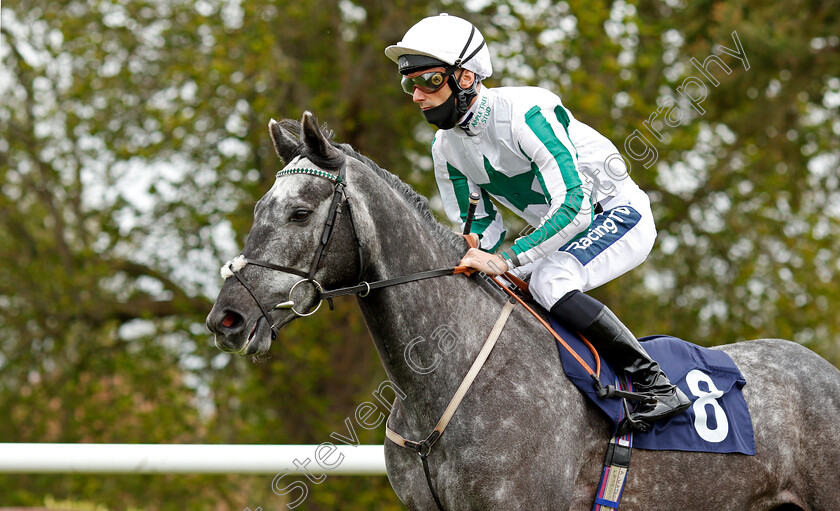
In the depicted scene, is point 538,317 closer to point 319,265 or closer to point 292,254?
point 319,265

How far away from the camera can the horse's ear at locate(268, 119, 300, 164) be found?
3.19m

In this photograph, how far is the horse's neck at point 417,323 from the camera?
3.11 meters

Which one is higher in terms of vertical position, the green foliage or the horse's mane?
the horse's mane

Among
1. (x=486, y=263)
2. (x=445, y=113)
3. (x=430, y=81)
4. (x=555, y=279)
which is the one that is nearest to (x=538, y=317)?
(x=555, y=279)

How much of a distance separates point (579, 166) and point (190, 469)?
114 inches

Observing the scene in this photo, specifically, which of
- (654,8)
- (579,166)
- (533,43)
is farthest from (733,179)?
(579,166)

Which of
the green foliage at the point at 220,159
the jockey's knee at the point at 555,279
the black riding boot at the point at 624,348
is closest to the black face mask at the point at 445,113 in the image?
the jockey's knee at the point at 555,279

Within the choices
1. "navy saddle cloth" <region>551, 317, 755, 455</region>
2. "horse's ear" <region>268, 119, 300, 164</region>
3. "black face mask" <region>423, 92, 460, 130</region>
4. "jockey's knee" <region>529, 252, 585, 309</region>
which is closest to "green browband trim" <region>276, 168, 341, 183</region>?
"horse's ear" <region>268, 119, 300, 164</region>

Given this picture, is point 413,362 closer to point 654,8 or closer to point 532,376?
point 532,376

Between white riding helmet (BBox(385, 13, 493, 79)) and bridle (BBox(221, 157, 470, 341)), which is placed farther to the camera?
white riding helmet (BBox(385, 13, 493, 79))

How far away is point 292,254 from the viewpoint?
2.91m

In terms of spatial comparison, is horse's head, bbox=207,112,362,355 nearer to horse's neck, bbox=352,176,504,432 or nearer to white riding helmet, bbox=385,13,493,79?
horse's neck, bbox=352,176,504,432

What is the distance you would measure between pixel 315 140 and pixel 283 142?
0.20 m

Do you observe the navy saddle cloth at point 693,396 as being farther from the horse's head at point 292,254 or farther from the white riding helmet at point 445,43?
the white riding helmet at point 445,43
